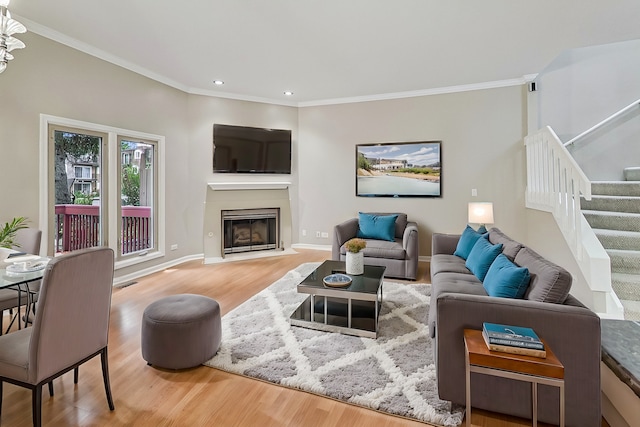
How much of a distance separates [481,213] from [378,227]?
150 cm

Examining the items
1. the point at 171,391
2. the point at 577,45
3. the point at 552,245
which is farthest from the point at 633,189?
the point at 171,391

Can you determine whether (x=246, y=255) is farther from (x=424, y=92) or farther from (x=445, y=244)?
(x=424, y=92)

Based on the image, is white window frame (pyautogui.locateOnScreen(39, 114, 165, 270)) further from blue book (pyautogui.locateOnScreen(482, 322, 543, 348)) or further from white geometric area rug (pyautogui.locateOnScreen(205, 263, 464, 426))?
blue book (pyautogui.locateOnScreen(482, 322, 543, 348))

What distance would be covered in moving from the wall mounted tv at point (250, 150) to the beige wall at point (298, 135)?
0.51 feet

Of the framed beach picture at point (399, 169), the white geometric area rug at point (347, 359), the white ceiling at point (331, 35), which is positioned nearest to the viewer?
the white geometric area rug at point (347, 359)

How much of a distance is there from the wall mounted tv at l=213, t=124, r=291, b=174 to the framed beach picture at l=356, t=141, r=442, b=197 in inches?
56.3

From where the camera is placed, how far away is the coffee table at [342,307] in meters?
2.73

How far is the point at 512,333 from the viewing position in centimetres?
157

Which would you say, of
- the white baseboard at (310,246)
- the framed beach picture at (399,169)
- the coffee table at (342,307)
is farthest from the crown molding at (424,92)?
the coffee table at (342,307)

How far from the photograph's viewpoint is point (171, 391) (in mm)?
2008

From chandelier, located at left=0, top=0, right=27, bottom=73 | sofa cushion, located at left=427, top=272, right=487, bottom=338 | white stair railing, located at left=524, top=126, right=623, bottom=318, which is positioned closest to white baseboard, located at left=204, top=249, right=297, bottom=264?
sofa cushion, located at left=427, top=272, right=487, bottom=338

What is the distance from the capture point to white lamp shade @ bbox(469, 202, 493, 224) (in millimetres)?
4551

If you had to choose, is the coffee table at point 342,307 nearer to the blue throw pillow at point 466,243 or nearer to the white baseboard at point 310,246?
the blue throw pillow at point 466,243

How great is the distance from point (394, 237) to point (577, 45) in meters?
3.26
